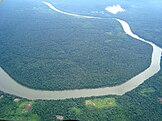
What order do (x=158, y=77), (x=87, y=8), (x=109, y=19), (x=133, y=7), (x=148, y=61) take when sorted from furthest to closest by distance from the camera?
(x=133, y=7)
(x=87, y=8)
(x=109, y=19)
(x=148, y=61)
(x=158, y=77)

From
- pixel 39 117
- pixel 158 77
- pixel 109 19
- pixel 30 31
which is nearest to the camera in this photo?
pixel 39 117

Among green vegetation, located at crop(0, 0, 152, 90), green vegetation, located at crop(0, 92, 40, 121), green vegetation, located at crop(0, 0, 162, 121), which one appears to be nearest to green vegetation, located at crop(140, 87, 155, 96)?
green vegetation, located at crop(0, 0, 162, 121)

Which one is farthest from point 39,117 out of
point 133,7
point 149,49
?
point 133,7

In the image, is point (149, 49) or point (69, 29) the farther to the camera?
point (69, 29)

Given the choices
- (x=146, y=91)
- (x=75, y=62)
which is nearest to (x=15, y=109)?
(x=75, y=62)

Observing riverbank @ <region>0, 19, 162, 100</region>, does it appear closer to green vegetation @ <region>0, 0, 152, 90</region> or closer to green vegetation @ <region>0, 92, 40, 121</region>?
green vegetation @ <region>0, 0, 152, 90</region>

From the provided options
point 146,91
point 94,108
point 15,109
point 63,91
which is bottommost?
point 15,109

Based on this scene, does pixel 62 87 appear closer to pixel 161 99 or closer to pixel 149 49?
pixel 161 99

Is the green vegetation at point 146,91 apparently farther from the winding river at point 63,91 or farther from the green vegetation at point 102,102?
the green vegetation at point 102,102

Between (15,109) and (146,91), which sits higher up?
(146,91)

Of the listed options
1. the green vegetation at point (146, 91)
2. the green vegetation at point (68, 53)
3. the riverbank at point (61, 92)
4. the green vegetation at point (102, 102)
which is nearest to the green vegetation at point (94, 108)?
the green vegetation at point (102, 102)

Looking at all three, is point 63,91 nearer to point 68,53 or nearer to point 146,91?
point 146,91
